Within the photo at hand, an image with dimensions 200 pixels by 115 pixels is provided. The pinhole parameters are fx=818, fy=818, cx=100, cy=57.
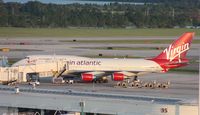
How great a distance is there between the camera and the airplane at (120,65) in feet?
253

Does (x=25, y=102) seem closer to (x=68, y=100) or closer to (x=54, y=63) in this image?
(x=68, y=100)

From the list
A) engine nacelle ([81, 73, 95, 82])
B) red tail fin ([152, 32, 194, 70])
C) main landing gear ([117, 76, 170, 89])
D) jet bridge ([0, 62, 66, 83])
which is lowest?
main landing gear ([117, 76, 170, 89])

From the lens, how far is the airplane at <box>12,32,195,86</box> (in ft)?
253

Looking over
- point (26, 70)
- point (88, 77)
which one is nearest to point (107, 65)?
point (88, 77)

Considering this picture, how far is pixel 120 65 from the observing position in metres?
79.1

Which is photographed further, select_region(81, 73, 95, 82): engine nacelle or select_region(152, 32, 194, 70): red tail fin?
select_region(152, 32, 194, 70): red tail fin

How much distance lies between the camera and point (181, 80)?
255 feet

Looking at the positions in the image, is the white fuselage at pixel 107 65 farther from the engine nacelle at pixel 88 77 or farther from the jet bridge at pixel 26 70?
the engine nacelle at pixel 88 77

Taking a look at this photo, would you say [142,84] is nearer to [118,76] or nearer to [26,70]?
[118,76]

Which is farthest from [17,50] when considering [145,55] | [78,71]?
[78,71]

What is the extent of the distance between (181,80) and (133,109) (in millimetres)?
32758

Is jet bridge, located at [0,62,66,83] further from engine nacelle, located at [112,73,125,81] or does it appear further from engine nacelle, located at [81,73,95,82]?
engine nacelle, located at [112,73,125,81]

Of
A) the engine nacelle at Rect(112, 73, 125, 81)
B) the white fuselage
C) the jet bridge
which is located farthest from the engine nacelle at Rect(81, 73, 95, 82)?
the jet bridge

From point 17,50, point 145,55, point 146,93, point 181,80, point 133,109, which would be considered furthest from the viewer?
point 17,50
